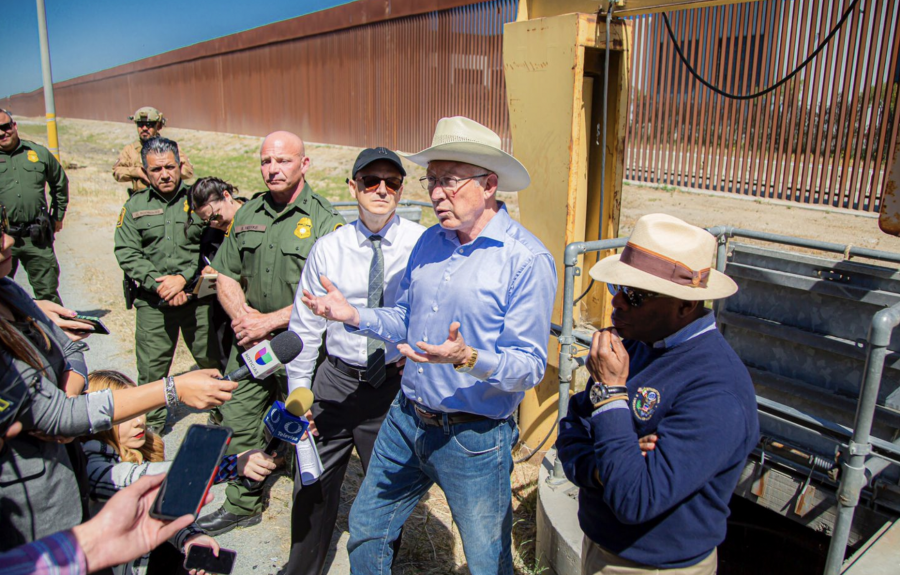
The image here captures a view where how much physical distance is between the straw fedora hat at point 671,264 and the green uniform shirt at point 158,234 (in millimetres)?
3905

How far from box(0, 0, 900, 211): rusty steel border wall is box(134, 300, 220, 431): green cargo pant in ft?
17.6

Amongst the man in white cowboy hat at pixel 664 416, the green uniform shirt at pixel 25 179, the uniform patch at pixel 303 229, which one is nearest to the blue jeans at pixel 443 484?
the man in white cowboy hat at pixel 664 416

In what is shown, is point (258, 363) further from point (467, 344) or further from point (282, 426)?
point (467, 344)

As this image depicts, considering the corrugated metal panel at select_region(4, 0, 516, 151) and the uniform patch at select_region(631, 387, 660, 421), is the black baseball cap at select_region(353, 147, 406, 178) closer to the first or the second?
the uniform patch at select_region(631, 387, 660, 421)

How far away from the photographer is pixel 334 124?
84.3ft

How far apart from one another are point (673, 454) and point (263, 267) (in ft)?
8.92

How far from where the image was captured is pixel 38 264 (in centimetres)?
638

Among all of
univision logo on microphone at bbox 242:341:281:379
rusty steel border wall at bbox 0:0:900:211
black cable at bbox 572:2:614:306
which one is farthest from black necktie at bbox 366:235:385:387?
rusty steel border wall at bbox 0:0:900:211

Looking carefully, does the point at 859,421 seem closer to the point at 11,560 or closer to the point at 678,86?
the point at 11,560

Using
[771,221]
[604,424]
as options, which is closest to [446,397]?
[604,424]

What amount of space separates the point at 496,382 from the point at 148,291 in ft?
11.9

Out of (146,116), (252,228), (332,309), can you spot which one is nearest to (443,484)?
(332,309)

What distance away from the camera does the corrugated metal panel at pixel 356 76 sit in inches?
709

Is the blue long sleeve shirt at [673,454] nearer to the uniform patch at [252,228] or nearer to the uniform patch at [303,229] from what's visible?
the uniform patch at [303,229]
